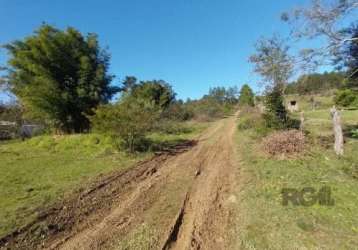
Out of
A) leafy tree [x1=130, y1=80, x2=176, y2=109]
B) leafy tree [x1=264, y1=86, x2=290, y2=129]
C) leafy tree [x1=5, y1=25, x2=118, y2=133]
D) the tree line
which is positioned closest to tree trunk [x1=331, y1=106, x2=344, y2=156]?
leafy tree [x1=264, y1=86, x2=290, y2=129]

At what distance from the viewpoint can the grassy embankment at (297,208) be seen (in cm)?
323

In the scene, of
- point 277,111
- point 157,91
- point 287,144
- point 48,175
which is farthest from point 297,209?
point 157,91

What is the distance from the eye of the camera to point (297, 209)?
13.6 feet

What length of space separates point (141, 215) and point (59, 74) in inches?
570

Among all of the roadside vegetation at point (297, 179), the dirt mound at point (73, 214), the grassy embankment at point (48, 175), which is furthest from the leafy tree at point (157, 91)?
the dirt mound at point (73, 214)

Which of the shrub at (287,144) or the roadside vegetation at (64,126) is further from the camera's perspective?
the shrub at (287,144)

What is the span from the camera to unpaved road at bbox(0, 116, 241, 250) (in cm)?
343

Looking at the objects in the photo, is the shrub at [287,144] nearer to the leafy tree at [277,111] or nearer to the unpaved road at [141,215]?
the unpaved road at [141,215]

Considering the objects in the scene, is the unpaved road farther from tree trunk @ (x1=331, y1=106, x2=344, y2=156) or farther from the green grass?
tree trunk @ (x1=331, y1=106, x2=344, y2=156)

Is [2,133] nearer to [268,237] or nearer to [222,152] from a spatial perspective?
[222,152]

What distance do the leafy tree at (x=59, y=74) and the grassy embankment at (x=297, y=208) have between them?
482 inches

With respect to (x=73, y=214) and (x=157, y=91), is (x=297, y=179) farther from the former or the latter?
(x=157, y=91)

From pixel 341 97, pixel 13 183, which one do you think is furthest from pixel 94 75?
pixel 341 97

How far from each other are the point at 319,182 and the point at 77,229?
17.4 ft
